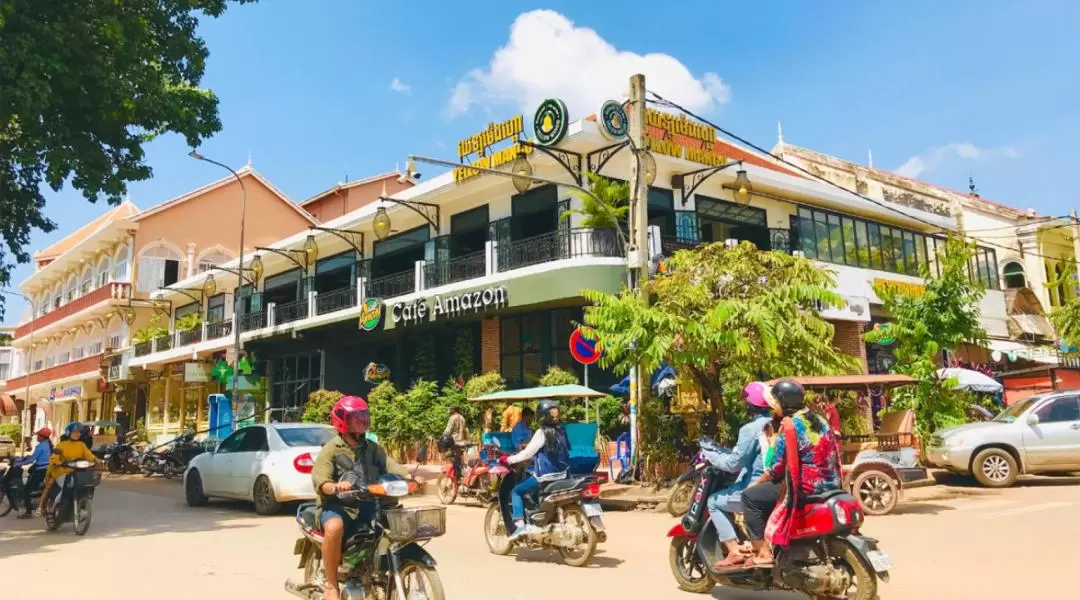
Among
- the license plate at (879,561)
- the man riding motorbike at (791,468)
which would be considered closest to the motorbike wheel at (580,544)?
the man riding motorbike at (791,468)

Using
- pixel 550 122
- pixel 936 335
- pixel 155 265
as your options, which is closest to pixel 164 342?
pixel 155 265

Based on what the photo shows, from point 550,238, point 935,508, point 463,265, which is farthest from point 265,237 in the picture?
point 935,508

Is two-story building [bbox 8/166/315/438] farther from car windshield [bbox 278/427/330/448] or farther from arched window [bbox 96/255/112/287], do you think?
car windshield [bbox 278/427/330/448]

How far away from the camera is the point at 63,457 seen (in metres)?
11.0

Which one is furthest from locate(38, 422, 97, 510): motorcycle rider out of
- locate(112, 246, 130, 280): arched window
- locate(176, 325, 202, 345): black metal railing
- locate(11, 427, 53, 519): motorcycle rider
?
locate(112, 246, 130, 280): arched window

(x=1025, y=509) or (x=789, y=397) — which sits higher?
(x=789, y=397)

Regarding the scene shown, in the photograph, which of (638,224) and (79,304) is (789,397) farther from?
(79,304)

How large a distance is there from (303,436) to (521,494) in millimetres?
6266

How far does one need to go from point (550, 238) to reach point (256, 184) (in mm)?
25985

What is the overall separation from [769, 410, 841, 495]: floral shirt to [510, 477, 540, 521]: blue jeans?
10.6 ft

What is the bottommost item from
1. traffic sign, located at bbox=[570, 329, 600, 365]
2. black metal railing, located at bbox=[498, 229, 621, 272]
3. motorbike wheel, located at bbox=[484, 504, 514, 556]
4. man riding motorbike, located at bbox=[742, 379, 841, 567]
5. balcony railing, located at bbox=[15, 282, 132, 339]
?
motorbike wheel, located at bbox=[484, 504, 514, 556]

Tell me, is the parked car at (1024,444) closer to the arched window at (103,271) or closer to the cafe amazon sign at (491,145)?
the cafe amazon sign at (491,145)

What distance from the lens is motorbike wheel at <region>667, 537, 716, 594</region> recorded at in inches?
258

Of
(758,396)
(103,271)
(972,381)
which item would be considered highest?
(103,271)
